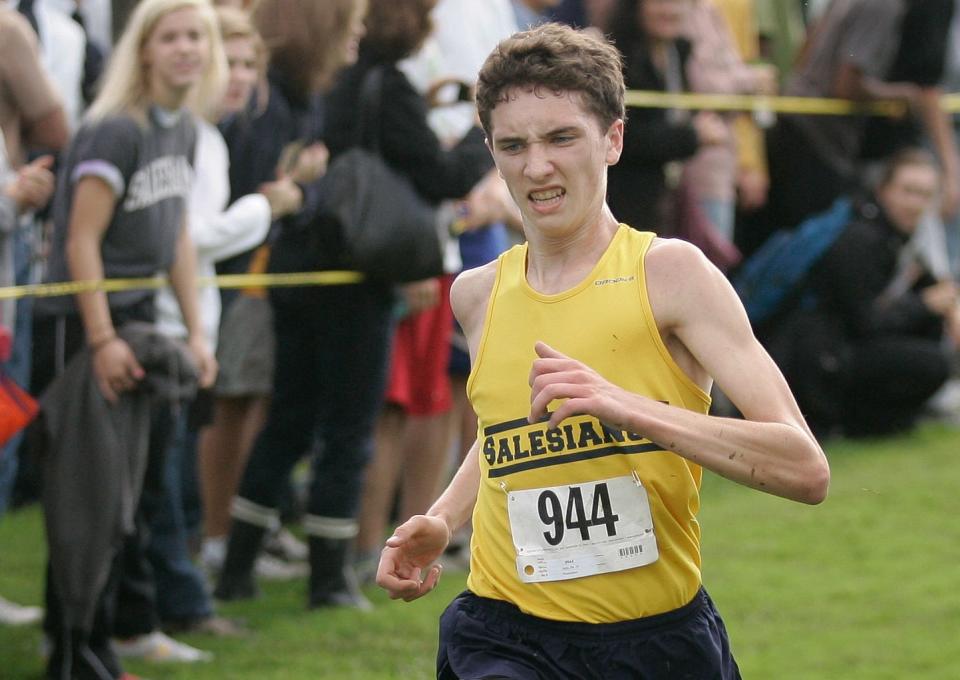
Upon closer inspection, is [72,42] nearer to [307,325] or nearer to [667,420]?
[307,325]

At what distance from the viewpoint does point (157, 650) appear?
5898 mm

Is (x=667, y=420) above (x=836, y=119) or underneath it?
underneath

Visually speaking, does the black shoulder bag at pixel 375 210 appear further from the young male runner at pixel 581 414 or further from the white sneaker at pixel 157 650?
the young male runner at pixel 581 414

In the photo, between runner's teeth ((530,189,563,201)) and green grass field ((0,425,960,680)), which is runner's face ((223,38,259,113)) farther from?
runner's teeth ((530,189,563,201))

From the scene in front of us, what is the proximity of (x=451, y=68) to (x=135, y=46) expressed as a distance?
2359 millimetres

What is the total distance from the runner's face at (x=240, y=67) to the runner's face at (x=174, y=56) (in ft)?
3.45

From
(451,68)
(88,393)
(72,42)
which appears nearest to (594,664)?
(88,393)

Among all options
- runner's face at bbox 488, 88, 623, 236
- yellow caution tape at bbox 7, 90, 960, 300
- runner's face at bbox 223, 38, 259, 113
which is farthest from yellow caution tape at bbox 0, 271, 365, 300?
runner's face at bbox 488, 88, 623, 236

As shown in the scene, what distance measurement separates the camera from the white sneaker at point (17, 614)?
6.42 meters

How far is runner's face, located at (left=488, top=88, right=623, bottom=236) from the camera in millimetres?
3447

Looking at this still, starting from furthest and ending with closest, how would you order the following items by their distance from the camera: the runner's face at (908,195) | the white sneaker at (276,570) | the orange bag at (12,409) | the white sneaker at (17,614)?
1. the runner's face at (908,195)
2. the white sneaker at (276,570)
3. the white sneaker at (17,614)
4. the orange bag at (12,409)

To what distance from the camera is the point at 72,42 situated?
6859 millimetres

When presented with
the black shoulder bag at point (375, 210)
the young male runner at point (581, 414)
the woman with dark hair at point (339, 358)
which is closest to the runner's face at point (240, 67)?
the woman with dark hair at point (339, 358)

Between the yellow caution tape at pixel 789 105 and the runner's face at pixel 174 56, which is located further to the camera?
the yellow caution tape at pixel 789 105
